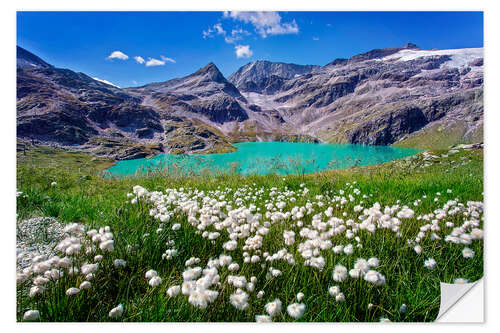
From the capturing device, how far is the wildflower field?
1.89 meters

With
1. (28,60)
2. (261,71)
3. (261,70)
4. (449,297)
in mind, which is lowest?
(449,297)

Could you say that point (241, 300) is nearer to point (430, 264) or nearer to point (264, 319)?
point (264, 319)

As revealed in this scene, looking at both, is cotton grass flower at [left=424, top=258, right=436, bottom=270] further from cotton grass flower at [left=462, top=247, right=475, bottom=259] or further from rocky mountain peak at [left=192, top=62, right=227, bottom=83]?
rocky mountain peak at [left=192, top=62, right=227, bottom=83]

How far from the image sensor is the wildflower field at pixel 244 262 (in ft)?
6.20

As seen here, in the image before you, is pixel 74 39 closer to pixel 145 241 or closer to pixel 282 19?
pixel 282 19

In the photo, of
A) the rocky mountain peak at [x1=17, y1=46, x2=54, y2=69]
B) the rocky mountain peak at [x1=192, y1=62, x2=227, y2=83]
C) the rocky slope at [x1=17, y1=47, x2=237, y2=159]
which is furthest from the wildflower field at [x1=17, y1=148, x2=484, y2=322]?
the rocky mountain peak at [x1=192, y1=62, x2=227, y2=83]

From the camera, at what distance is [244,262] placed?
7.21 ft

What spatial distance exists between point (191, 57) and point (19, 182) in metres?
3.85

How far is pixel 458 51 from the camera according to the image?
4.62 meters

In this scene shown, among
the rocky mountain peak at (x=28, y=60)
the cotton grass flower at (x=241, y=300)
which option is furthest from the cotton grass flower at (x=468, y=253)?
the rocky mountain peak at (x=28, y=60)

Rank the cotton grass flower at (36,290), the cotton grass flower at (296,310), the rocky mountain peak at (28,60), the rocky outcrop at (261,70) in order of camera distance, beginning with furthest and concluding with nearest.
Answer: the rocky outcrop at (261,70) < the rocky mountain peak at (28,60) < the cotton grass flower at (36,290) < the cotton grass flower at (296,310)

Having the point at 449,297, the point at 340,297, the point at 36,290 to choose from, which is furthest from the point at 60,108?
the point at 449,297

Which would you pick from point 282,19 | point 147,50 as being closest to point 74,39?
point 147,50

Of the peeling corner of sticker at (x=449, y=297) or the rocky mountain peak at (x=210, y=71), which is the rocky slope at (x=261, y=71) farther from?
the peeling corner of sticker at (x=449, y=297)
